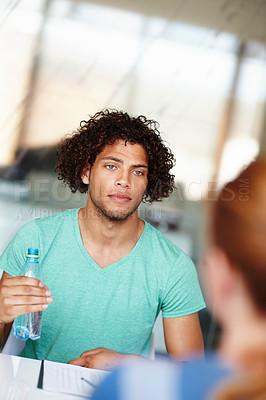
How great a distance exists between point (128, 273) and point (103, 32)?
1666 millimetres

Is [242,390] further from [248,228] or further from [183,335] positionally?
[183,335]

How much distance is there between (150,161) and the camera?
1762 mm

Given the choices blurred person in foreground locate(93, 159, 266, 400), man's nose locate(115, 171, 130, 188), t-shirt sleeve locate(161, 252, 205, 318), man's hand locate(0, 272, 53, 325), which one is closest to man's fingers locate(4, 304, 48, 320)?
man's hand locate(0, 272, 53, 325)

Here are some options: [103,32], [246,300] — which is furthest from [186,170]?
[246,300]

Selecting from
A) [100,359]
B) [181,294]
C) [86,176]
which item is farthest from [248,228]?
[86,176]

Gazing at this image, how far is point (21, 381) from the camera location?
1018 millimetres

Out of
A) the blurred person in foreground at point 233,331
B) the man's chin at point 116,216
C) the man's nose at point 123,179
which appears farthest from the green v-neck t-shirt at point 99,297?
the blurred person in foreground at point 233,331

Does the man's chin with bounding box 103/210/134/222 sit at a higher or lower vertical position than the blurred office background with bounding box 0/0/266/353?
lower

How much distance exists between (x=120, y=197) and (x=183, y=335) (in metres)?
0.48

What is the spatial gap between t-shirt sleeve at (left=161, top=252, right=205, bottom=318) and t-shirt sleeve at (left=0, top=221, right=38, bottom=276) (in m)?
0.43

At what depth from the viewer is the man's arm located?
134 centimetres

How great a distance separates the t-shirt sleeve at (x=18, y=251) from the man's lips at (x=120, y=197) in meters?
0.28

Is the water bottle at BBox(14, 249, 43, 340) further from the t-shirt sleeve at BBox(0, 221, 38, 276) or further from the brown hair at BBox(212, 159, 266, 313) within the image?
the brown hair at BBox(212, 159, 266, 313)

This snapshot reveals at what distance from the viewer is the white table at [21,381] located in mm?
960
